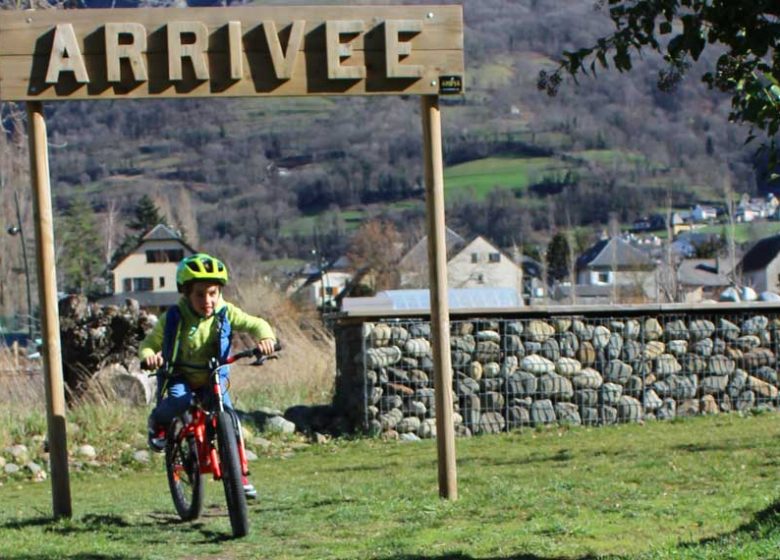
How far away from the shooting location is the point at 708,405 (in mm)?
17109

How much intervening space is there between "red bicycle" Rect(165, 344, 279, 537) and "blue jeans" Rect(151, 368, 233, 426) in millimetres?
27

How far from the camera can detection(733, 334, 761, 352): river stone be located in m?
17.4

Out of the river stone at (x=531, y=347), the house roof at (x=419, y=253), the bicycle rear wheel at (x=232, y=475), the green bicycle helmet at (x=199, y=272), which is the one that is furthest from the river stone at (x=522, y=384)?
the house roof at (x=419, y=253)

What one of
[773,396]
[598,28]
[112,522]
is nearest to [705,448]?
[773,396]

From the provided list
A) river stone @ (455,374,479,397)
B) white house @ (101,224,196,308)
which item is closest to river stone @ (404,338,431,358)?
river stone @ (455,374,479,397)

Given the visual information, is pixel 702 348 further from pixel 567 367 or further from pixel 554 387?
pixel 554 387

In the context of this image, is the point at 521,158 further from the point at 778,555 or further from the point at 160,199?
the point at 778,555

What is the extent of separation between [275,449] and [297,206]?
3931 inches

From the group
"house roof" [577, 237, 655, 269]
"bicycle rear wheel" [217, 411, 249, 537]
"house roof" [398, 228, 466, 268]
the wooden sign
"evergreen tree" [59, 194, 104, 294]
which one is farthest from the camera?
"evergreen tree" [59, 194, 104, 294]

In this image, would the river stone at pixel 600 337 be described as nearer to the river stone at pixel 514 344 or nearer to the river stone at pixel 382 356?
the river stone at pixel 514 344

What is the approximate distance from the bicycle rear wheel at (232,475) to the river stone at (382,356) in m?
8.01

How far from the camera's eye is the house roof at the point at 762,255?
69.2 m

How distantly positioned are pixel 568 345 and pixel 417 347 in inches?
A: 72.8

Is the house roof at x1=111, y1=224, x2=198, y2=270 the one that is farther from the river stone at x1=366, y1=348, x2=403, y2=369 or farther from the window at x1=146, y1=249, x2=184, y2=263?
the river stone at x1=366, y1=348, x2=403, y2=369
